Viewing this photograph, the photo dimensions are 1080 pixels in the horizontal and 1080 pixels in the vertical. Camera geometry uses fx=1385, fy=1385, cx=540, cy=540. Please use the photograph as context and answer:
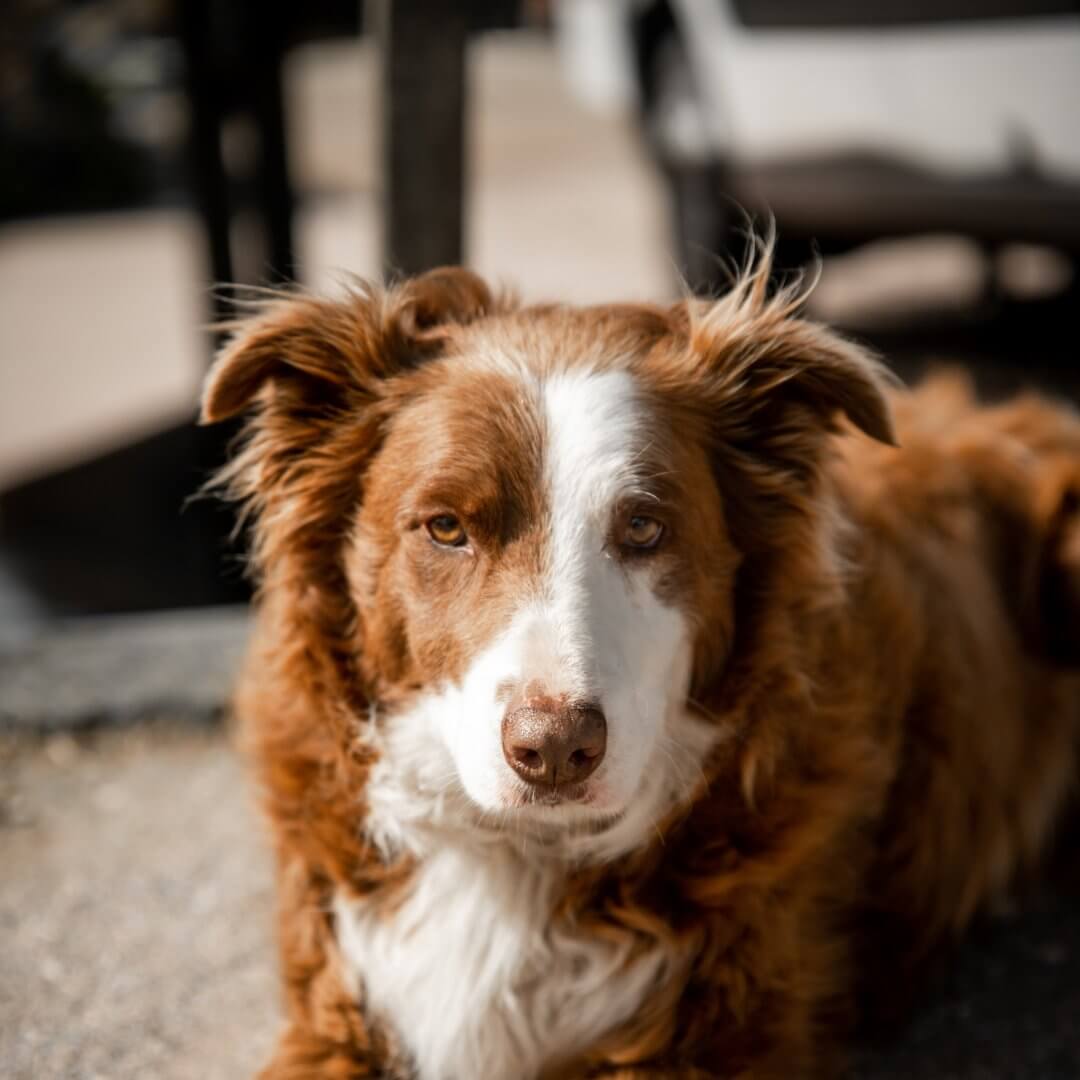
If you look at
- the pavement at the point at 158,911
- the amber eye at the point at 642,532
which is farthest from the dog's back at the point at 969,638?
the amber eye at the point at 642,532

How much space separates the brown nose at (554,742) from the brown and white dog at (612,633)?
0.49 ft

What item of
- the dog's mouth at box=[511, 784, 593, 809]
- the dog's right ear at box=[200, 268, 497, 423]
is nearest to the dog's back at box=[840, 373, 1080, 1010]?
the dog's mouth at box=[511, 784, 593, 809]

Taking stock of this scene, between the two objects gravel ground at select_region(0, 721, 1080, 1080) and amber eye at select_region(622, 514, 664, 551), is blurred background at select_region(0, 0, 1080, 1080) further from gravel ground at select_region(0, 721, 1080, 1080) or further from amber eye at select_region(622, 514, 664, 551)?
amber eye at select_region(622, 514, 664, 551)

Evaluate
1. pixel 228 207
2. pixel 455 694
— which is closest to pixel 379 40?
pixel 228 207

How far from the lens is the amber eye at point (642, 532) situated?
2395 mm

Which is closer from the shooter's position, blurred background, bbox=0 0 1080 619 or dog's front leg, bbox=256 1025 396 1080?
dog's front leg, bbox=256 1025 396 1080

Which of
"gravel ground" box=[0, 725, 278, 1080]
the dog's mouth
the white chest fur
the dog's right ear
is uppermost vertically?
the dog's right ear

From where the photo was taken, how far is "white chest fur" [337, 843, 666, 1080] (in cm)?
254

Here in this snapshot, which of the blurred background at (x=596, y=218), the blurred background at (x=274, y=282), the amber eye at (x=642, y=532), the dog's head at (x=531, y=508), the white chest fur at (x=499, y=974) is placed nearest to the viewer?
the dog's head at (x=531, y=508)

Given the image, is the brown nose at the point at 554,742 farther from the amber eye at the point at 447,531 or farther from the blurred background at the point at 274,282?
the blurred background at the point at 274,282

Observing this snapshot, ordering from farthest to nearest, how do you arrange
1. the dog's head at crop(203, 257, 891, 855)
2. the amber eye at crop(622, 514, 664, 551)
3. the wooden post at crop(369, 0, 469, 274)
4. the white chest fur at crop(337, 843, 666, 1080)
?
the wooden post at crop(369, 0, 469, 274) < the white chest fur at crop(337, 843, 666, 1080) < the amber eye at crop(622, 514, 664, 551) < the dog's head at crop(203, 257, 891, 855)

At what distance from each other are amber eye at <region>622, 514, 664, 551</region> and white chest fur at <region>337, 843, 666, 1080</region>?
0.63 metres

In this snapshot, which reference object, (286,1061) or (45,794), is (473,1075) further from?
(45,794)

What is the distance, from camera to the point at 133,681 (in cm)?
431
